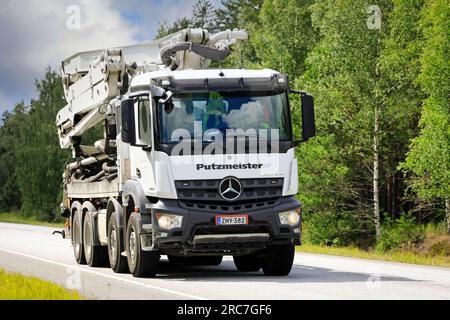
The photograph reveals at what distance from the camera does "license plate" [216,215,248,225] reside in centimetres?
1526

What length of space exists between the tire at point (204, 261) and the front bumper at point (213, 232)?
3.48 meters

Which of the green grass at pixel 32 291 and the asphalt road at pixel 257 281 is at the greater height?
the green grass at pixel 32 291

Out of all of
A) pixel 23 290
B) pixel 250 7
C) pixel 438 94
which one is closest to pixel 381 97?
pixel 438 94

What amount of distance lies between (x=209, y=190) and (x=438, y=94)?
20051 mm

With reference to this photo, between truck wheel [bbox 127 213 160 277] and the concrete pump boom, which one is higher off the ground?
the concrete pump boom

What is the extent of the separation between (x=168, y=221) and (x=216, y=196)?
2.72 ft

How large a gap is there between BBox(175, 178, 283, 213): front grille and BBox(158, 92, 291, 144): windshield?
0.71 meters

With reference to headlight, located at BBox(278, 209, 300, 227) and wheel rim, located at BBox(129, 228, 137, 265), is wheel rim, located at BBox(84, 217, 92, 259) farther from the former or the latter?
headlight, located at BBox(278, 209, 300, 227)

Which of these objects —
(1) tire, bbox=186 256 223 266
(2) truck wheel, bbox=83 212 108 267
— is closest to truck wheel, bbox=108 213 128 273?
(2) truck wheel, bbox=83 212 108 267

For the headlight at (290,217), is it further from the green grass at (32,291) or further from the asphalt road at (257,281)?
the green grass at (32,291)

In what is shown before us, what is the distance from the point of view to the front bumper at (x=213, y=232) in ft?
50.0

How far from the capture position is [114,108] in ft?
61.4

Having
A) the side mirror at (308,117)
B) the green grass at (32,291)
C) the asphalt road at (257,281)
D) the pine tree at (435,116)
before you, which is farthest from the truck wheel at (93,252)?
the pine tree at (435,116)
